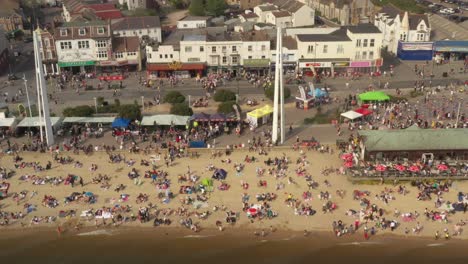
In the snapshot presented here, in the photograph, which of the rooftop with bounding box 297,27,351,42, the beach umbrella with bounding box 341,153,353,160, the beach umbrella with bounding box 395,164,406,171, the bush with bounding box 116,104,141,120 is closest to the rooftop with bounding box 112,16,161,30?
the rooftop with bounding box 297,27,351,42

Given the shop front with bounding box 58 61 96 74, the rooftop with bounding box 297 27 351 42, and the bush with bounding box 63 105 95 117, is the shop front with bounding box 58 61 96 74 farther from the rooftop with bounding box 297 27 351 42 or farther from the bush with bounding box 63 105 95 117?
the rooftop with bounding box 297 27 351 42

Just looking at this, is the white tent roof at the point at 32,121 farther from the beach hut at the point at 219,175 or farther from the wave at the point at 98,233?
the beach hut at the point at 219,175

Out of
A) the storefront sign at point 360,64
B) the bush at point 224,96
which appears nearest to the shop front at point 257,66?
the storefront sign at point 360,64

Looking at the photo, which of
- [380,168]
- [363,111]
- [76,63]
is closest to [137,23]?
[76,63]

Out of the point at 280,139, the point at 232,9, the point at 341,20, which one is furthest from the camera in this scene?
the point at 232,9

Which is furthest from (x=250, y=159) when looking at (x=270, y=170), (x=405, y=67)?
(x=405, y=67)

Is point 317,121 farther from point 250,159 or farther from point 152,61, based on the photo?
point 152,61
